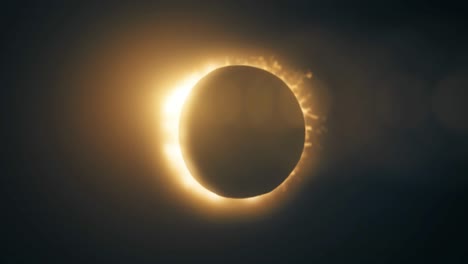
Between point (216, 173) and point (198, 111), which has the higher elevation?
point (198, 111)

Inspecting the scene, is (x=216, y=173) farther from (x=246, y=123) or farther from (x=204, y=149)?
(x=246, y=123)

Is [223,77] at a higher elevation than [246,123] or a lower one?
higher

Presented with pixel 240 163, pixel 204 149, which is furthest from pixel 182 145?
pixel 240 163

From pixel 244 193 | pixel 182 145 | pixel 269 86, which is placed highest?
pixel 269 86

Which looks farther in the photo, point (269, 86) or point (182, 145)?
point (182, 145)

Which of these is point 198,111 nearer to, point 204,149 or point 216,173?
point 204,149

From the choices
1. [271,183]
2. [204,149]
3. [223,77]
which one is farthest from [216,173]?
[223,77]
